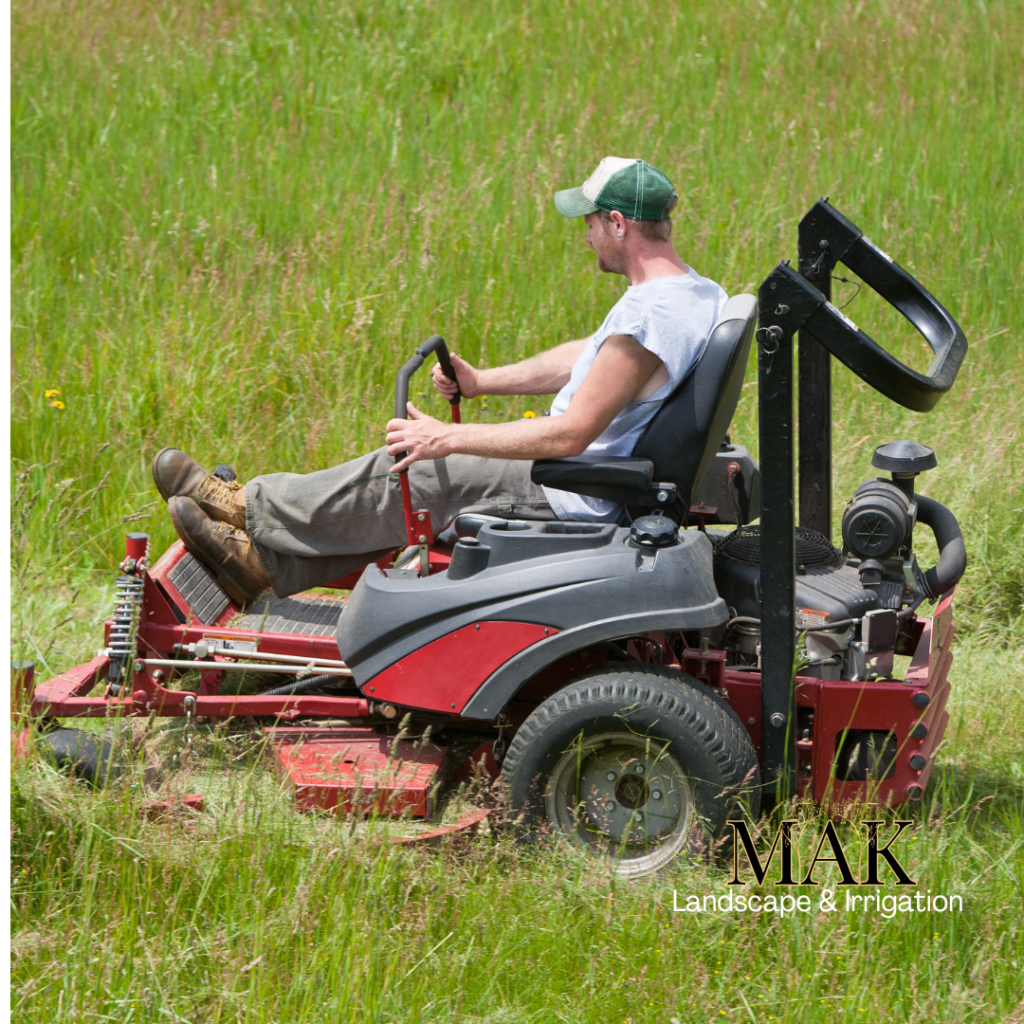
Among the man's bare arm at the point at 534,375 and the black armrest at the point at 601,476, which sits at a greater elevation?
the man's bare arm at the point at 534,375

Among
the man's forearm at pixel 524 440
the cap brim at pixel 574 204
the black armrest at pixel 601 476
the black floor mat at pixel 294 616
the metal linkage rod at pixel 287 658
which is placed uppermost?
the cap brim at pixel 574 204

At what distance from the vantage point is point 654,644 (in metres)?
3.17

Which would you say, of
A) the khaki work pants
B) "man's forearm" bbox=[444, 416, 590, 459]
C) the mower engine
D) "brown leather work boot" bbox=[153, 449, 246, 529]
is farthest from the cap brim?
"brown leather work boot" bbox=[153, 449, 246, 529]

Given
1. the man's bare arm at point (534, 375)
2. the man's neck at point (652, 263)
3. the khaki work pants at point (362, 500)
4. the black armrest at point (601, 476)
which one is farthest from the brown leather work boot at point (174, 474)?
the man's neck at point (652, 263)

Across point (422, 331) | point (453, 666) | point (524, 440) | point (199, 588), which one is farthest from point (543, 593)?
point (422, 331)

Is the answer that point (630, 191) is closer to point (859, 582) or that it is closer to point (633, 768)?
point (859, 582)

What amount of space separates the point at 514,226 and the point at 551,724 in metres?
3.94

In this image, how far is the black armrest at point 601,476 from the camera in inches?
122

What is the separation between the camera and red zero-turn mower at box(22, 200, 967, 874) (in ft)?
9.48

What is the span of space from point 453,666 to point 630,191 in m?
1.26

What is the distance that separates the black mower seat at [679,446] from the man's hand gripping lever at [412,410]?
0.34 meters

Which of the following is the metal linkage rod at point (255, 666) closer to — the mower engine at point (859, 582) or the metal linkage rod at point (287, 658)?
the metal linkage rod at point (287, 658)

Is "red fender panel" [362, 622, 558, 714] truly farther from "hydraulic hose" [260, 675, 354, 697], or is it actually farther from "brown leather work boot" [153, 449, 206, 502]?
"brown leather work boot" [153, 449, 206, 502]

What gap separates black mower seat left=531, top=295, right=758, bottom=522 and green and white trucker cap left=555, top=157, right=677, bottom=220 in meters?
0.32
